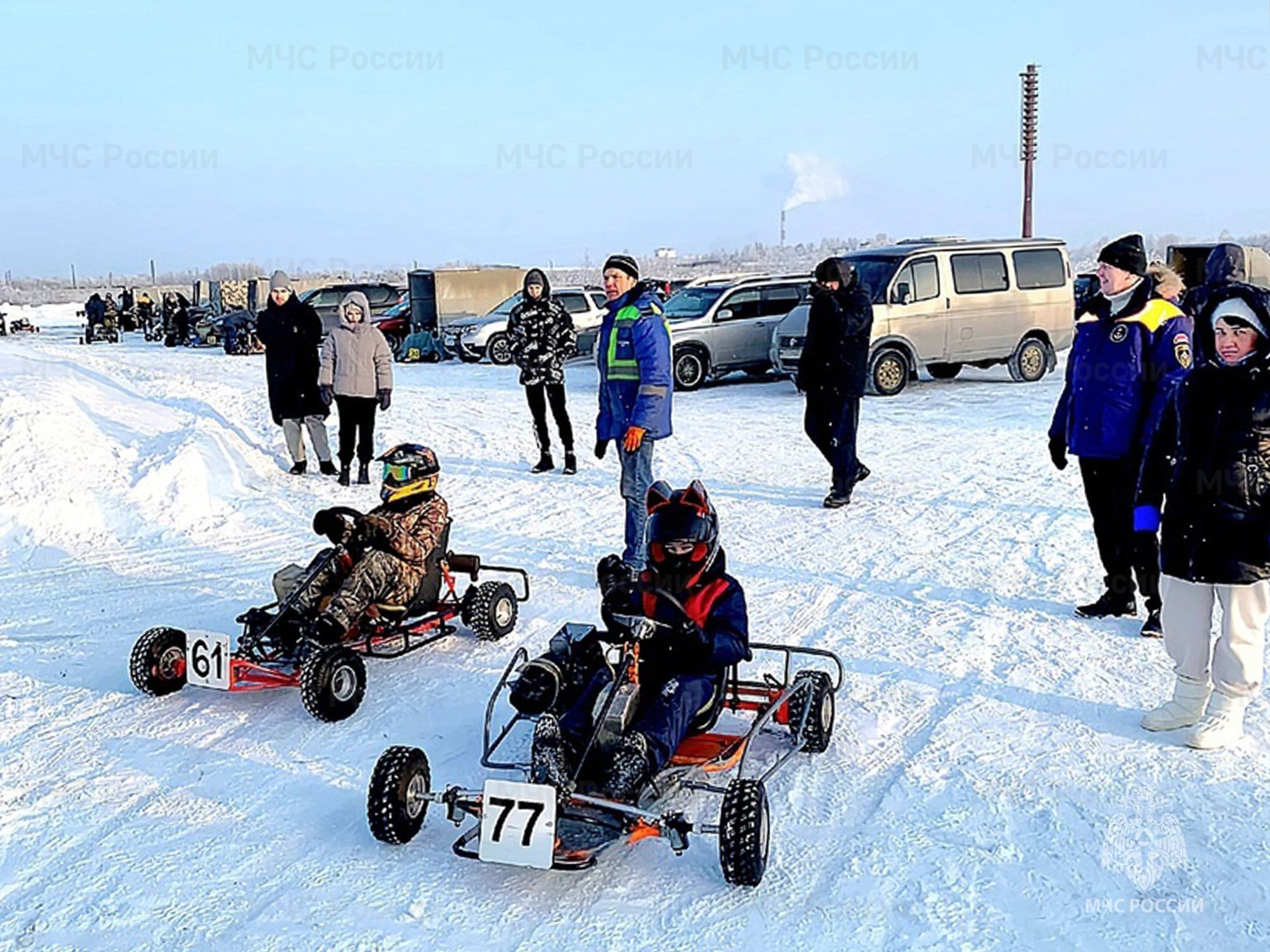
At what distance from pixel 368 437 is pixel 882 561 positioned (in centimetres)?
525

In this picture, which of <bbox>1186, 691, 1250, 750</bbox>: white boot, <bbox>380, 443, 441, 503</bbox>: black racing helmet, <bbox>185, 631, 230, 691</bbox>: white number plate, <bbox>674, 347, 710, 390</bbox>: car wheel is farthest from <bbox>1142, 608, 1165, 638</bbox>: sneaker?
<bbox>674, 347, 710, 390</bbox>: car wheel

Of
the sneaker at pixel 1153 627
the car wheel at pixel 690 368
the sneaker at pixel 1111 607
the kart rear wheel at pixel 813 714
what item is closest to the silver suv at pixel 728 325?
the car wheel at pixel 690 368

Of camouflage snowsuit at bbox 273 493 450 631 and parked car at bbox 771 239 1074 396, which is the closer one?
camouflage snowsuit at bbox 273 493 450 631

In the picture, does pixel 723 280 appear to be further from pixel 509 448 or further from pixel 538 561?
pixel 538 561

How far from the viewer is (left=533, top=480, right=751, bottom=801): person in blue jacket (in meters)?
4.40

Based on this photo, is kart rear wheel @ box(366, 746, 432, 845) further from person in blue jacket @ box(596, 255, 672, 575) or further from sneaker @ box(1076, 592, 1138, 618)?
sneaker @ box(1076, 592, 1138, 618)

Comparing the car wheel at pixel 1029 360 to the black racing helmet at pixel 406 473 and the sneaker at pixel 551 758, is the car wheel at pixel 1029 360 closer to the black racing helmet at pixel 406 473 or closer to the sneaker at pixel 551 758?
the black racing helmet at pixel 406 473

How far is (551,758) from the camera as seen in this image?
416 cm

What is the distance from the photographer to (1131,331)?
6.06 metres

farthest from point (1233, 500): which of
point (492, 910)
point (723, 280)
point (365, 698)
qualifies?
point (723, 280)

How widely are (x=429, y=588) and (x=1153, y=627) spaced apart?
158 inches

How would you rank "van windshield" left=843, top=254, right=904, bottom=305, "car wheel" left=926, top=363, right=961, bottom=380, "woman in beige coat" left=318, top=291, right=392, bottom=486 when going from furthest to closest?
"car wheel" left=926, top=363, right=961, bottom=380
"van windshield" left=843, top=254, right=904, bottom=305
"woman in beige coat" left=318, top=291, right=392, bottom=486

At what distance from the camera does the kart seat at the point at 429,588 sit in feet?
20.6

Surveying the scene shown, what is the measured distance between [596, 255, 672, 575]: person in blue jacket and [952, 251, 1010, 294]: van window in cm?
1136
